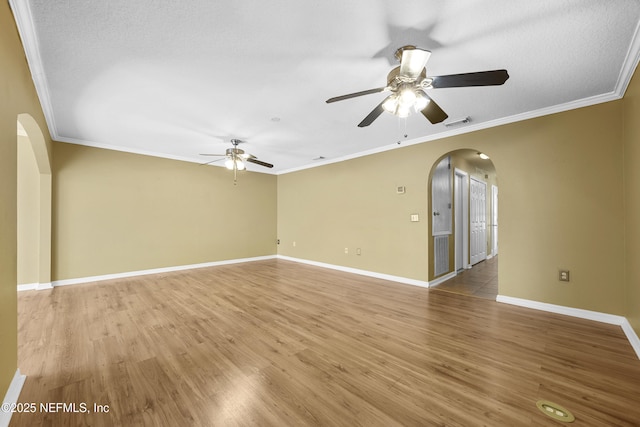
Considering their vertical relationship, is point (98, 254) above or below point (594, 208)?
below

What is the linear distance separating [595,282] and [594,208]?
861mm

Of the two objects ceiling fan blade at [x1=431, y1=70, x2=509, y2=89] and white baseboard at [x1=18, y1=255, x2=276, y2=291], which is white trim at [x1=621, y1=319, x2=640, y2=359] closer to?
ceiling fan blade at [x1=431, y1=70, x2=509, y2=89]

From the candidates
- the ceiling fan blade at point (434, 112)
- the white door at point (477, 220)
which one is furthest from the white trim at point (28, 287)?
the white door at point (477, 220)

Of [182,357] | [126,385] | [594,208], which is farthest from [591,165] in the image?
[126,385]

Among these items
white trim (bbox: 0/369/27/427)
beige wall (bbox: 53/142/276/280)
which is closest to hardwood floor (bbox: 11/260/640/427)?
white trim (bbox: 0/369/27/427)

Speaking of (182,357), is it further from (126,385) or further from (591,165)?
(591,165)

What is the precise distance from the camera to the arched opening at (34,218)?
4027 mm

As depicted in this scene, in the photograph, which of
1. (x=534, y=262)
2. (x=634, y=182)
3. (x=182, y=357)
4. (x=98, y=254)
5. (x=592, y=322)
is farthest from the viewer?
(x=98, y=254)

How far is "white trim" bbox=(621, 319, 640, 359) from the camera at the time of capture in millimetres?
2194

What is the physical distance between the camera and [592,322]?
9.24 ft

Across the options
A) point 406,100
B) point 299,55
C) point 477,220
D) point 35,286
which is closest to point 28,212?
point 35,286

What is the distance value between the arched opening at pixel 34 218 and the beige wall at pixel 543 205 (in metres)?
5.74

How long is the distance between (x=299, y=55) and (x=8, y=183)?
2.23 meters

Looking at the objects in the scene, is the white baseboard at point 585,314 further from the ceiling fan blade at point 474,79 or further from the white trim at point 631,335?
the ceiling fan blade at point 474,79
